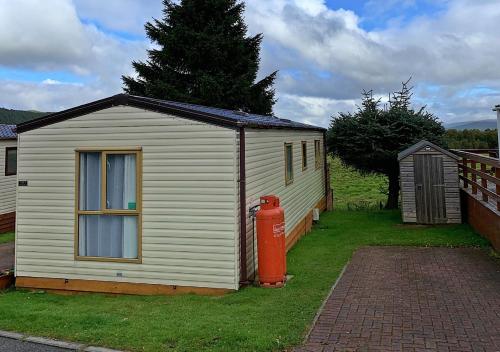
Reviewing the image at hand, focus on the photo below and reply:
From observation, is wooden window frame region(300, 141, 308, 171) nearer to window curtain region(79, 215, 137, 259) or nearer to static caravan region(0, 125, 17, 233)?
window curtain region(79, 215, 137, 259)

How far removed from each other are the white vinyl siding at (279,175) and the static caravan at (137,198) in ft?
0.20

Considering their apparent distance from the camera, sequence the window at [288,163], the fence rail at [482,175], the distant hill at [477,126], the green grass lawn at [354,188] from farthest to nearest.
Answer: the distant hill at [477,126] → the green grass lawn at [354,188] → the window at [288,163] → the fence rail at [482,175]

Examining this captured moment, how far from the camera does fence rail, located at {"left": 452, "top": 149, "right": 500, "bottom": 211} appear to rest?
899cm

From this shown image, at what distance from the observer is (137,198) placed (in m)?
7.50

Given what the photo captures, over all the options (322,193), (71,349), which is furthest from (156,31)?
(71,349)

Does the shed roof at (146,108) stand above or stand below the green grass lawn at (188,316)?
above

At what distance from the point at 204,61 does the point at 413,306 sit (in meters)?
19.8

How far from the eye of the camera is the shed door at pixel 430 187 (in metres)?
12.1

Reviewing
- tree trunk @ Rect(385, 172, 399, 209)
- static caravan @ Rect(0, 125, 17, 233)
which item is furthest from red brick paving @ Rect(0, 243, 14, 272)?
tree trunk @ Rect(385, 172, 399, 209)

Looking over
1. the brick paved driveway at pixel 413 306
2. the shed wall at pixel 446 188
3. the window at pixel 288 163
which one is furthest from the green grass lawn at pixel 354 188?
the brick paved driveway at pixel 413 306

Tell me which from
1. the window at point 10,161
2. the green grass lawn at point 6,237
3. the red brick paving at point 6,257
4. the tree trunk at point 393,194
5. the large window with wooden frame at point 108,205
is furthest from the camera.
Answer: the tree trunk at point 393,194

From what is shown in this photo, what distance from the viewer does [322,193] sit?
16422 mm

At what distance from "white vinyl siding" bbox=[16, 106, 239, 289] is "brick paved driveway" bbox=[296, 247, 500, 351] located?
2.08 metres

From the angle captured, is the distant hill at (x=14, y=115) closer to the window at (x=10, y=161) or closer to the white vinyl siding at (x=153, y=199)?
the window at (x=10, y=161)
